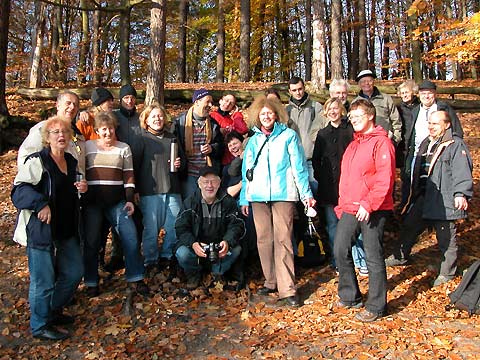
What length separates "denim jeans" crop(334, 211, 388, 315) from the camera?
4.31 metres

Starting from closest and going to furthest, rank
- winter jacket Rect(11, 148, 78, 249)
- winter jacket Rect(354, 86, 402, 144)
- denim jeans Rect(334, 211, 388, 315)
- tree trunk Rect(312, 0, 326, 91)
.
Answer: winter jacket Rect(11, 148, 78, 249)
denim jeans Rect(334, 211, 388, 315)
winter jacket Rect(354, 86, 402, 144)
tree trunk Rect(312, 0, 326, 91)

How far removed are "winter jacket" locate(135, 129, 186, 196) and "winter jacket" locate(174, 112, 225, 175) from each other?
1.05ft

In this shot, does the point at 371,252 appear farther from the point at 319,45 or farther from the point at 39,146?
the point at 319,45

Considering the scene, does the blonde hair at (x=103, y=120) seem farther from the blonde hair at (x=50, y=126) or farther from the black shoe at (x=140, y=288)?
the black shoe at (x=140, y=288)

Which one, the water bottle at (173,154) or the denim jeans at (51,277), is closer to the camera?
the denim jeans at (51,277)

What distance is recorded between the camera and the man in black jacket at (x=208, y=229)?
198 inches

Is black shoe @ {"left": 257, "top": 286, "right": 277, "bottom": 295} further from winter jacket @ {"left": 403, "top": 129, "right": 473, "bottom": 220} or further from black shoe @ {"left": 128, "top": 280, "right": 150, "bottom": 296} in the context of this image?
winter jacket @ {"left": 403, "top": 129, "right": 473, "bottom": 220}

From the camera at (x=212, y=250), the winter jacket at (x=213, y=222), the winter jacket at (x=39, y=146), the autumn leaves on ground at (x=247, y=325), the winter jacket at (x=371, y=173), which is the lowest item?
the autumn leaves on ground at (x=247, y=325)

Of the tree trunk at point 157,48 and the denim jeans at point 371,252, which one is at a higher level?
the tree trunk at point 157,48

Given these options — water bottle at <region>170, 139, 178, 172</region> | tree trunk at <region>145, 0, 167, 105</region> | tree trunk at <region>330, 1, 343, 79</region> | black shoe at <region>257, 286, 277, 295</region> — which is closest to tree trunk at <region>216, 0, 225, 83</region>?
tree trunk at <region>330, 1, 343, 79</region>

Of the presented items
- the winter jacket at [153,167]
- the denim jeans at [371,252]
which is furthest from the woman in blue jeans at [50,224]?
the denim jeans at [371,252]

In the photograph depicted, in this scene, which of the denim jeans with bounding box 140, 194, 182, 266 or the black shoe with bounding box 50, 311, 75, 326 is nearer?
the black shoe with bounding box 50, 311, 75, 326

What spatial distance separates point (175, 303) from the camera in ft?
16.3

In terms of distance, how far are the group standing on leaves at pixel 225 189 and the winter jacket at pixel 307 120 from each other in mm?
14
